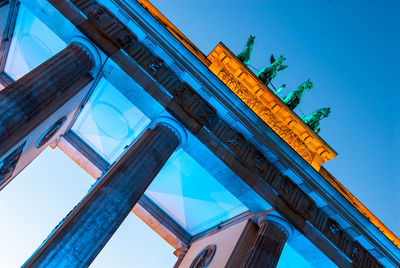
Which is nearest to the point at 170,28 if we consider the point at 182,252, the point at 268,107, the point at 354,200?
the point at 268,107

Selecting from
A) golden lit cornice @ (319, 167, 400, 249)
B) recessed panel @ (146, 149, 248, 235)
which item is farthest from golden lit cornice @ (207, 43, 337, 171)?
recessed panel @ (146, 149, 248, 235)

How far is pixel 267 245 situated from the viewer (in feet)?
39.8

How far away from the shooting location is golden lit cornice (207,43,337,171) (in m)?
15.9

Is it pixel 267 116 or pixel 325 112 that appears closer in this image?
pixel 267 116

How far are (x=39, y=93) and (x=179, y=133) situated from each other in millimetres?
4982

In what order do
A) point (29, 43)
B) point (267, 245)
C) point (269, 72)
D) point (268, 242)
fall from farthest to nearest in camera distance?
point (269, 72) → point (29, 43) → point (268, 242) → point (267, 245)

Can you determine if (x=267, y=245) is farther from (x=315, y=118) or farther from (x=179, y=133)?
(x=315, y=118)

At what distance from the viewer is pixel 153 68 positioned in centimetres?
1298

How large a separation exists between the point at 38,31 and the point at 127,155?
7.50 metres

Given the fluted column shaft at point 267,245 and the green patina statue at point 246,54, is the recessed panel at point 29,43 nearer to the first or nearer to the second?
the green patina statue at point 246,54

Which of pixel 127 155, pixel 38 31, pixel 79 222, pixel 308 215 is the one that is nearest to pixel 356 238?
pixel 308 215

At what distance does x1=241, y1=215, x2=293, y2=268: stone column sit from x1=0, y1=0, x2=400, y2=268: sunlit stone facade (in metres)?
0.04

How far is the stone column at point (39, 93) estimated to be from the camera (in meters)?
9.38

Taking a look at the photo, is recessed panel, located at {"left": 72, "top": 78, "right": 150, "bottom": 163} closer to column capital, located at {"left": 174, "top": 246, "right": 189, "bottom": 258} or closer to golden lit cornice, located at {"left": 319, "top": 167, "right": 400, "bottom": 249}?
column capital, located at {"left": 174, "top": 246, "right": 189, "bottom": 258}
